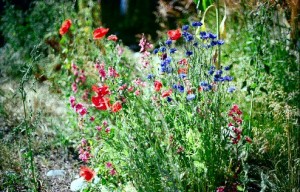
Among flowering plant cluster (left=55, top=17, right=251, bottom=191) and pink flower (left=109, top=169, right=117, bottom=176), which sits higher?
flowering plant cluster (left=55, top=17, right=251, bottom=191)

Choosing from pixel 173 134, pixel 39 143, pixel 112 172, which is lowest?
pixel 39 143

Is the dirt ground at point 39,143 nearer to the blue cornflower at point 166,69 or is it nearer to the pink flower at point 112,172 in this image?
the pink flower at point 112,172

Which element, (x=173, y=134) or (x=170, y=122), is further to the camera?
(x=170, y=122)

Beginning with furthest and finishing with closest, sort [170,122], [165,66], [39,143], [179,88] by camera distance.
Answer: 1. [39,143]
2. [170,122]
3. [165,66]
4. [179,88]

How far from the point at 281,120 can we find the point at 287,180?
34.2 inches

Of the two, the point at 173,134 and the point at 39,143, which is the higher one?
the point at 173,134

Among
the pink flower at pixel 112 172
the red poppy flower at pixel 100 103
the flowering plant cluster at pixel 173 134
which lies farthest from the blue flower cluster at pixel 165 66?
the pink flower at pixel 112 172

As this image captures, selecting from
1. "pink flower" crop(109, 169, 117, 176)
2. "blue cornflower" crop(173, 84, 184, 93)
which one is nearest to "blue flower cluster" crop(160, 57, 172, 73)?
"blue cornflower" crop(173, 84, 184, 93)

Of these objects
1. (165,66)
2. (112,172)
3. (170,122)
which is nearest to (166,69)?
(165,66)

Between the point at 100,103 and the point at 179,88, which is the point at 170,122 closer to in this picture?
the point at 179,88

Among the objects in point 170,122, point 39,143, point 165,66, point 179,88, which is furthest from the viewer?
point 39,143

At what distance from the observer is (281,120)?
343 centimetres

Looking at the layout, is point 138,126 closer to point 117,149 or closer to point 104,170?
point 117,149

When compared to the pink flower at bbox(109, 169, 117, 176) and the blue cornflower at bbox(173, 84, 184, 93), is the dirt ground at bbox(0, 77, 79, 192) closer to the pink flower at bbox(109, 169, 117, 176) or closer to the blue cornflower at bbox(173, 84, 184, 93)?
the pink flower at bbox(109, 169, 117, 176)
